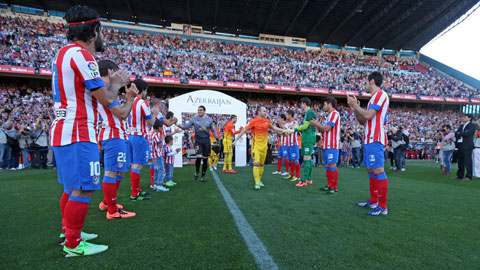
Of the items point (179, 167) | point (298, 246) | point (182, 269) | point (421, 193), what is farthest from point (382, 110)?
point (179, 167)

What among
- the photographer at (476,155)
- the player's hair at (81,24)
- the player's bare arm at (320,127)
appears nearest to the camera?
the player's hair at (81,24)

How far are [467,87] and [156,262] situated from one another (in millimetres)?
47881

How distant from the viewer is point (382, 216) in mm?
3752

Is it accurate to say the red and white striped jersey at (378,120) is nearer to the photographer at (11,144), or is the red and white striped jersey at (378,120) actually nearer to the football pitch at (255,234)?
the football pitch at (255,234)

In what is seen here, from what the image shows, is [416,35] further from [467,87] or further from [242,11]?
[242,11]

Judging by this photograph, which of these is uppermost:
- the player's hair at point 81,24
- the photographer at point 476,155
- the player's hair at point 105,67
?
the player's hair at point 81,24

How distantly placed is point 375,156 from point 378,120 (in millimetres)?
588

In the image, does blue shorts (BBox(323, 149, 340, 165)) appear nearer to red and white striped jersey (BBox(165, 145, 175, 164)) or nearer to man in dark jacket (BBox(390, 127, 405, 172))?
red and white striped jersey (BBox(165, 145, 175, 164))

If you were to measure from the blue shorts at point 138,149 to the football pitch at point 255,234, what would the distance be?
2.59 ft

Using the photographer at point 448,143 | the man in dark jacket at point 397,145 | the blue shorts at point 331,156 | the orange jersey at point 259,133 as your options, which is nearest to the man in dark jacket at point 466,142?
the photographer at point 448,143

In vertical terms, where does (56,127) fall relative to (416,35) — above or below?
below

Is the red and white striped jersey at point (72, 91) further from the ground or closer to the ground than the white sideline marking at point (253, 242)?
further from the ground

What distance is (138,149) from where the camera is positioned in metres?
4.50

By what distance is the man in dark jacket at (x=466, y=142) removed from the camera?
26.2 feet
